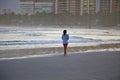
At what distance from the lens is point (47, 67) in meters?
9.91

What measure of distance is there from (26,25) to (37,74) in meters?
31.0

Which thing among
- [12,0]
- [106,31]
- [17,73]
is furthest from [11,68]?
[106,31]

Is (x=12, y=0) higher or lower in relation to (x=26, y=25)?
higher

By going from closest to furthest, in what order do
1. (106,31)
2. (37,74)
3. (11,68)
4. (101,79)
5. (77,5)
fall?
(101,79) → (37,74) → (11,68) → (77,5) → (106,31)

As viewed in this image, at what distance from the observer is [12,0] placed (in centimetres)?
2120

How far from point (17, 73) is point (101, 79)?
202 centimetres

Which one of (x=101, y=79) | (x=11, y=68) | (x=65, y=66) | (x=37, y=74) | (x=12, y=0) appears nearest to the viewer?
(x=101, y=79)

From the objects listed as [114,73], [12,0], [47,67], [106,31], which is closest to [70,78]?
[114,73]

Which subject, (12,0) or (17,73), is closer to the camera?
(17,73)

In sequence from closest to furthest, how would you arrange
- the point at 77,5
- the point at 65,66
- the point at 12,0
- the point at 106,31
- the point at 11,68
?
the point at 11,68 → the point at 65,66 → the point at 12,0 → the point at 77,5 → the point at 106,31

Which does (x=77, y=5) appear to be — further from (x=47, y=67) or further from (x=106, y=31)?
(x=47, y=67)

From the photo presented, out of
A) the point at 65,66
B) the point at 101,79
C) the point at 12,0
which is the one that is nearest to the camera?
the point at 101,79

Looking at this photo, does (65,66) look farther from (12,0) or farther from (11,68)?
(12,0)

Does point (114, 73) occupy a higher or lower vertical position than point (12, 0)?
lower
